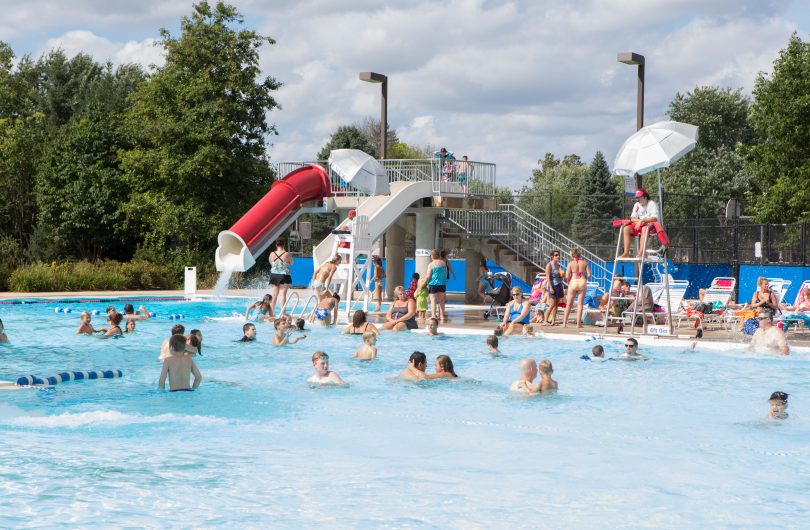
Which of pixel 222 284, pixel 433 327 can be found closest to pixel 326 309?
pixel 433 327

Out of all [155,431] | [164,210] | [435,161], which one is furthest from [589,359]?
[164,210]

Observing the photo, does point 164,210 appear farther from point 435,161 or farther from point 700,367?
point 700,367

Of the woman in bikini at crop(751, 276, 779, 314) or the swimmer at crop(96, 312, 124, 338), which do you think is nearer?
the woman in bikini at crop(751, 276, 779, 314)

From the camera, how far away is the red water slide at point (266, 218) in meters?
24.7

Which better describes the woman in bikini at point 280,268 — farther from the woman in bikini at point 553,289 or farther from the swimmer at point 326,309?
the woman in bikini at point 553,289

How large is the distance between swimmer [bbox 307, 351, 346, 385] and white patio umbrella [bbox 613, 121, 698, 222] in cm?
694

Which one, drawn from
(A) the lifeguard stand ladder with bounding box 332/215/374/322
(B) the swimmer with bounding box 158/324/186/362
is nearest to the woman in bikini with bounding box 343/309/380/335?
(A) the lifeguard stand ladder with bounding box 332/215/374/322

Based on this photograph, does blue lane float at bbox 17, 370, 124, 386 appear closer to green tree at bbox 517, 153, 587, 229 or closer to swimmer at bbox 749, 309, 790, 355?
swimmer at bbox 749, 309, 790, 355

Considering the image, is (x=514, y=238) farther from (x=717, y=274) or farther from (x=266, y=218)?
(x=266, y=218)

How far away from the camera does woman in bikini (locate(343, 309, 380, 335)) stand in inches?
658

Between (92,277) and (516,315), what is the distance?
49.0 ft

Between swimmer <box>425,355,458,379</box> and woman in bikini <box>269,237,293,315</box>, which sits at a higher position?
woman in bikini <box>269,237,293,315</box>

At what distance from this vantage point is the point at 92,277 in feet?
94.1

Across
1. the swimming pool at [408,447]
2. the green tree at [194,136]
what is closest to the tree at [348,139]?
the green tree at [194,136]
